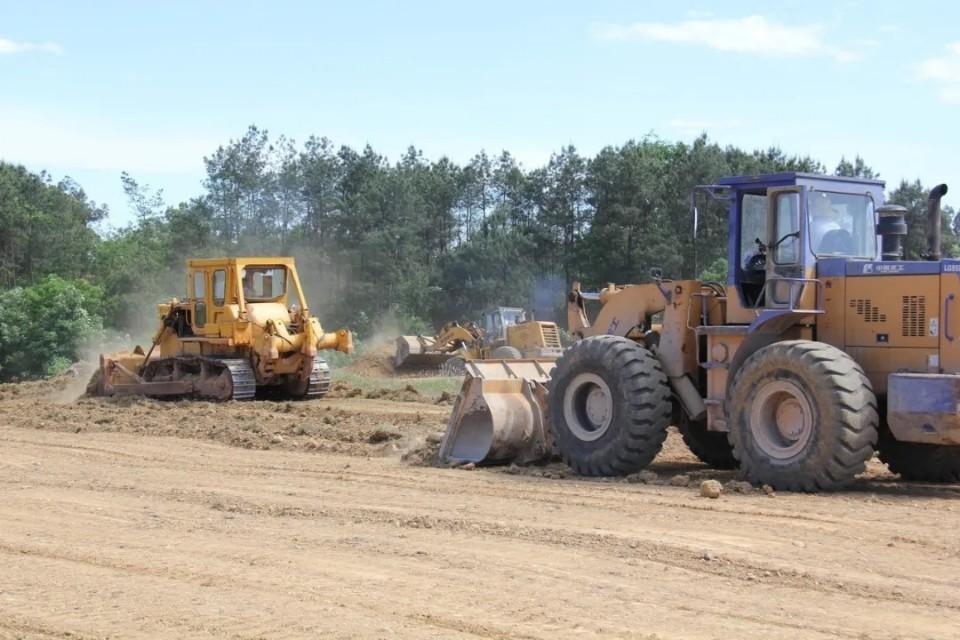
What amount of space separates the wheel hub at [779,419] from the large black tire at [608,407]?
1.15m

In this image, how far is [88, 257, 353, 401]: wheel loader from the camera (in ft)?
71.9

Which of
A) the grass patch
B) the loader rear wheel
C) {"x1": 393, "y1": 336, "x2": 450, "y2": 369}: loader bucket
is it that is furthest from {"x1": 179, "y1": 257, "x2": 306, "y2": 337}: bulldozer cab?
{"x1": 393, "y1": 336, "x2": 450, "y2": 369}: loader bucket

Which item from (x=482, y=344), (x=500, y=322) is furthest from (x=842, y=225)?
(x=500, y=322)

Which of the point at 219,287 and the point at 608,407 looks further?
the point at 219,287

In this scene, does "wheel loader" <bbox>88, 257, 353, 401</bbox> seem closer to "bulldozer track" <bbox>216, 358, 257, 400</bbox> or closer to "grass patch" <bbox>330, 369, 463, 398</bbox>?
"bulldozer track" <bbox>216, 358, 257, 400</bbox>

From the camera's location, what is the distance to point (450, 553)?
8.17 m

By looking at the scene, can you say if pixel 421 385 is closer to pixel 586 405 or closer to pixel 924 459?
pixel 586 405

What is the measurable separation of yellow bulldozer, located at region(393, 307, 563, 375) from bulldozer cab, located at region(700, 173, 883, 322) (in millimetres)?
18846

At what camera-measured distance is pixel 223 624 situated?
20.9 feet

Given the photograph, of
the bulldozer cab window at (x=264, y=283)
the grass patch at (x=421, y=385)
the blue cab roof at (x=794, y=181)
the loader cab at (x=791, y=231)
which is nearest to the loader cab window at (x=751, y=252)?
the loader cab at (x=791, y=231)

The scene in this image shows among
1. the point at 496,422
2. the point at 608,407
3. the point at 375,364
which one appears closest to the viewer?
the point at 608,407

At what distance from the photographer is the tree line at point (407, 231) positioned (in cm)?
5209

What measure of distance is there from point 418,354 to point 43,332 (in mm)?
12787

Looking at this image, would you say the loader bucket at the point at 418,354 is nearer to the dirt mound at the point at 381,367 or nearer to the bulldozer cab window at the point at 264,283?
the dirt mound at the point at 381,367
